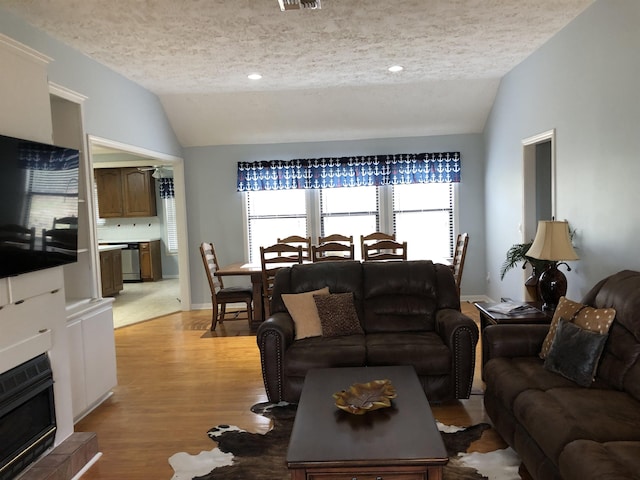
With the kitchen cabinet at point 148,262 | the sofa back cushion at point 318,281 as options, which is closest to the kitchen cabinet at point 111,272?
the kitchen cabinet at point 148,262

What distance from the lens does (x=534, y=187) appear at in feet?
17.4

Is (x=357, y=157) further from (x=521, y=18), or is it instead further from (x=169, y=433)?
(x=169, y=433)

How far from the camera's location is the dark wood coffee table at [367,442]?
1975 mm

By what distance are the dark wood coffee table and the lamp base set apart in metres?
1.70

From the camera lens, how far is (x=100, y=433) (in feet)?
10.8

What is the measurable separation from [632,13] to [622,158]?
93 cm

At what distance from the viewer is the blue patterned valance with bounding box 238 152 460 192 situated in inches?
274

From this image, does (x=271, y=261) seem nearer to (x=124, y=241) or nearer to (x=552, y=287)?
(x=552, y=287)

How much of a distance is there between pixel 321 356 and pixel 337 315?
46cm

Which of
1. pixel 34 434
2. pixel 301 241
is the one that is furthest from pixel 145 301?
pixel 34 434

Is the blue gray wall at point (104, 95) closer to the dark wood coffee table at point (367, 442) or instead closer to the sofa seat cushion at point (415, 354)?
the sofa seat cushion at point (415, 354)

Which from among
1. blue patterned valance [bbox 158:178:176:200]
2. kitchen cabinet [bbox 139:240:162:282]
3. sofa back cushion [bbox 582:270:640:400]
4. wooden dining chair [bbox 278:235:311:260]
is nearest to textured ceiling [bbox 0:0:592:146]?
wooden dining chair [bbox 278:235:311:260]

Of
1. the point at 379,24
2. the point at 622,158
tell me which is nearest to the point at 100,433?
the point at 379,24

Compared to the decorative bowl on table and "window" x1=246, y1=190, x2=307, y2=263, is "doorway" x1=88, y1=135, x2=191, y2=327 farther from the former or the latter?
the decorative bowl on table
